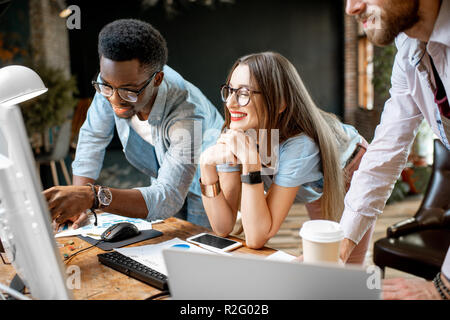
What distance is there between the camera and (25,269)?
2.46 ft

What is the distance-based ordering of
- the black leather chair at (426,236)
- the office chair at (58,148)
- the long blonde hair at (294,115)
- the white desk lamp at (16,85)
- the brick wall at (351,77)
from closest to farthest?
the white desk lamp at (16,85), the long blonde hair at (294,115), the black leather chair at (426,236), the office chair at (58,148), the brick wall at (351,77)

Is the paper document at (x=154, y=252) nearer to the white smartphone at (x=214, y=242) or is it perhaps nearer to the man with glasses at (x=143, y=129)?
the white smartphone at (x=214, y=242)

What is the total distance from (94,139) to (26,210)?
4.25 feet

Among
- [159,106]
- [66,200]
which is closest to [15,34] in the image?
[159,106]

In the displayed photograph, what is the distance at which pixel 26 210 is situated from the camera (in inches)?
25.2

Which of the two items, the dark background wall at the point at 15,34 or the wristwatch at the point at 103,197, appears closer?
the wristwatch at the point at 103,197

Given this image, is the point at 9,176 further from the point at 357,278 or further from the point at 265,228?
the point at 265,228

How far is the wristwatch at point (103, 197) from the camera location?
128 cm

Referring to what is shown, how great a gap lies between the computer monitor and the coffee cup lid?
0.46 m

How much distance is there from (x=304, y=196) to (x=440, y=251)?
0.91 m

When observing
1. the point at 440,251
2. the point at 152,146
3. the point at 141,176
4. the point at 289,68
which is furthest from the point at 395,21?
the point at 141,176

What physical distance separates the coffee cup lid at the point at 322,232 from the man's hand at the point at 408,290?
0.47 feet

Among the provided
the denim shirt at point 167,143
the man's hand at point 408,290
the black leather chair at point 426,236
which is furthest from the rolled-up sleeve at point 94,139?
the black leather chair at point 426,236

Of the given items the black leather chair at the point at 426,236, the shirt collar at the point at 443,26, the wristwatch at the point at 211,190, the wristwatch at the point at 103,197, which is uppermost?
the shirt collar at the point at 443,26
